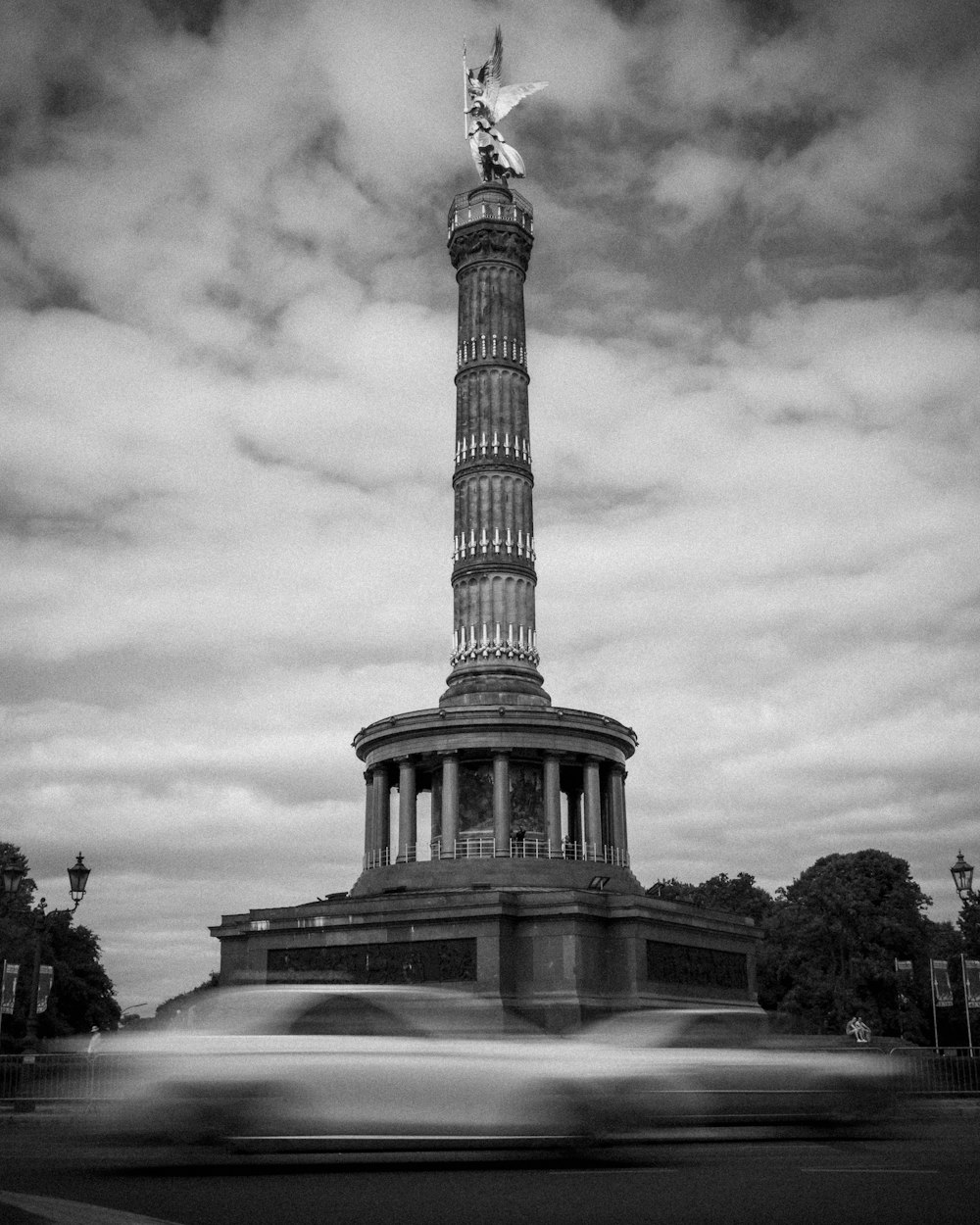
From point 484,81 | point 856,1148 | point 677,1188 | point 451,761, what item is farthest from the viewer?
point 484,81

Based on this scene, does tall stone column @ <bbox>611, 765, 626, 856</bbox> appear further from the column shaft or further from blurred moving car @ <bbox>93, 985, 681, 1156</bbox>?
blurred moving car @ <bbox>93, 985, 681, 1156</bbox>

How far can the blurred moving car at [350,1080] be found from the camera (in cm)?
1144

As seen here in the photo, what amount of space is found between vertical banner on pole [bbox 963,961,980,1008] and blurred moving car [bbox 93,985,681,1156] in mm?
24260

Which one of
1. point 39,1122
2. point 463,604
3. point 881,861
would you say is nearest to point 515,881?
point 463,604

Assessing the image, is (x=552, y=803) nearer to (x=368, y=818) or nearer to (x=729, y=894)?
(x=368, y=818)

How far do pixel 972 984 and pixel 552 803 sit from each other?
40.7 feet

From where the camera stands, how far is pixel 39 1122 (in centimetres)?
2098

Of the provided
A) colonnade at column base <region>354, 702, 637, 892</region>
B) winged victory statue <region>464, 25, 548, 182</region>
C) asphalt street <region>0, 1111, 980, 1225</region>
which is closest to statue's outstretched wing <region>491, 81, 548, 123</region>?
winged victory statue <region>464, 25, 548, 182</region>

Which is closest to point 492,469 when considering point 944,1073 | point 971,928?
point 944,1073

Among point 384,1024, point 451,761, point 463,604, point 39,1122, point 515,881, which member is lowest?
point 39,1122

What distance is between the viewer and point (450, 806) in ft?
133

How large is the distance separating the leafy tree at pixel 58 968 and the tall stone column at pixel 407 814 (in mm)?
16210

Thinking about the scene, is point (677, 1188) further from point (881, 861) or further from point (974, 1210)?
point (881, 861)

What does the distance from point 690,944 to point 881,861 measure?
116 ft
